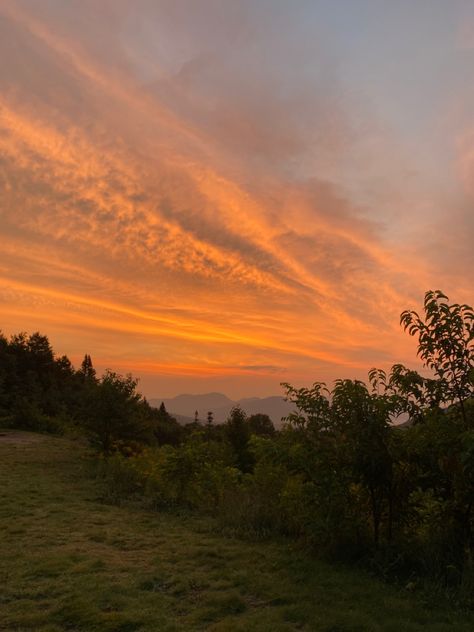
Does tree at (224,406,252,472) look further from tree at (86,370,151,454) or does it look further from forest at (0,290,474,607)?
forest at (0,290,474,607)

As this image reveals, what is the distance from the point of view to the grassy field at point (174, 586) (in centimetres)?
483

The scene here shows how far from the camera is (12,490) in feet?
42.0

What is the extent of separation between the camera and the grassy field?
4828 mm

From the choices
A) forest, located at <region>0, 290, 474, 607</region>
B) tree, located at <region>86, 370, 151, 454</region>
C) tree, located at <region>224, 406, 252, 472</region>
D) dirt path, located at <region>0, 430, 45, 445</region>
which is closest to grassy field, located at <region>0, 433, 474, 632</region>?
forest, located at <region>0, 290, 474, 607</region>

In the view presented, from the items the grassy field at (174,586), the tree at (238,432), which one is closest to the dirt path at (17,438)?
the tree at (238,432)

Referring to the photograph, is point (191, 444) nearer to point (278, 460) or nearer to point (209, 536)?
point (209, 536)

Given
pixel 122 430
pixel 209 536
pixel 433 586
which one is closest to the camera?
pixel 433 586

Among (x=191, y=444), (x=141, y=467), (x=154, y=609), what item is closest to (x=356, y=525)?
(x=154, y=609)

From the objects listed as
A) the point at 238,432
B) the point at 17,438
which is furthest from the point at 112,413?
the point at 238,432

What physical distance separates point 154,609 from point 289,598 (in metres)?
1.57

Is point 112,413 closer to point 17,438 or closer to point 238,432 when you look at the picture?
point 17,438

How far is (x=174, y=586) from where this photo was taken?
5930mm

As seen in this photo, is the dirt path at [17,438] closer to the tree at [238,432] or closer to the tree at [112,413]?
the tree at [112,413]

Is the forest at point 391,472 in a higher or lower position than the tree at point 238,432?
higher
